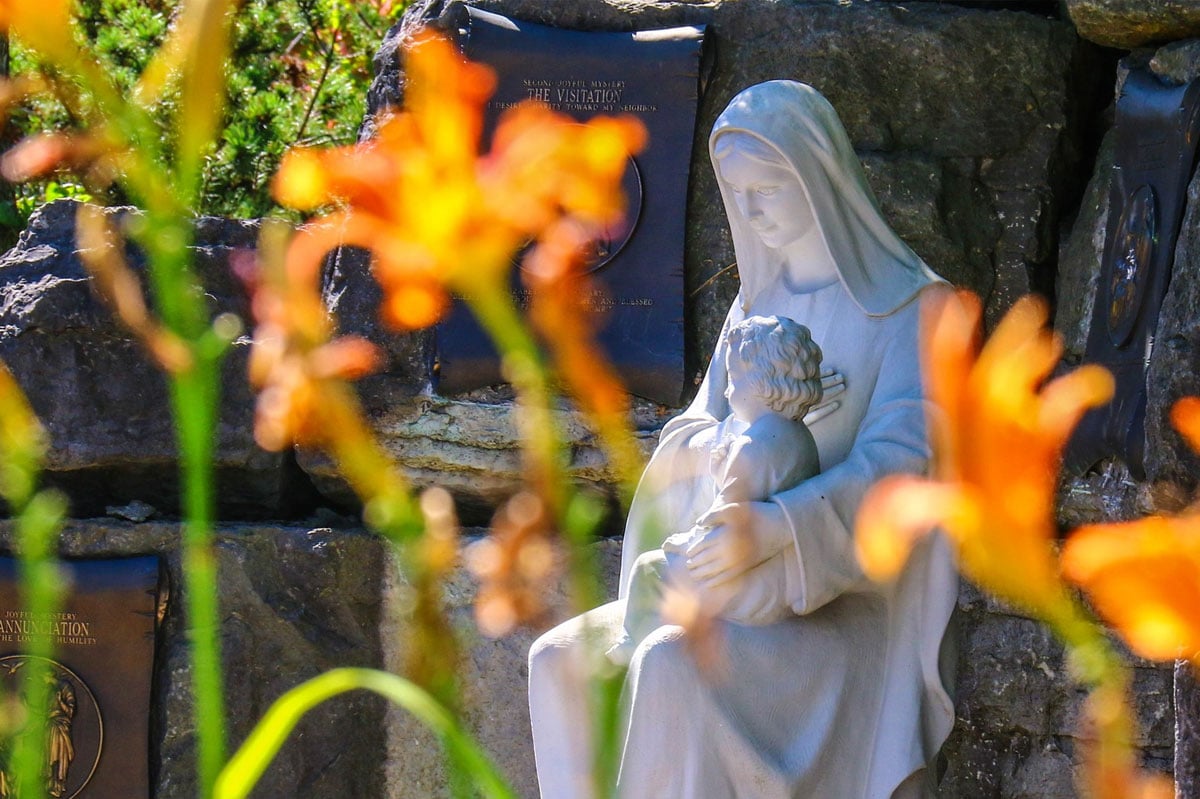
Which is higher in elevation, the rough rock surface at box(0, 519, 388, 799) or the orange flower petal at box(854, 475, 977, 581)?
the orange flower petal at box(854, 475, 977, 581)

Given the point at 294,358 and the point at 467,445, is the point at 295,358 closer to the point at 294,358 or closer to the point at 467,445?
the point at 294,358

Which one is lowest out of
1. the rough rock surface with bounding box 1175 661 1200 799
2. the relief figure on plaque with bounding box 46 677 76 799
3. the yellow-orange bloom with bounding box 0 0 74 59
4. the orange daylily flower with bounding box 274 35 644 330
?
the relief figure on plaque with bounding box 46 677 76 799

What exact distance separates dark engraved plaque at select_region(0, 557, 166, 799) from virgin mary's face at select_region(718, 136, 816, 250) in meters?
2.17

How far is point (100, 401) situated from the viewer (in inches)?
194

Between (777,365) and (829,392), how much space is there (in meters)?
0.37

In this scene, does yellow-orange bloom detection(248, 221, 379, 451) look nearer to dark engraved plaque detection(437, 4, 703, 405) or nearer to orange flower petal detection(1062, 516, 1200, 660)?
orange flower petal detection(1062, 516, 1200, 660)

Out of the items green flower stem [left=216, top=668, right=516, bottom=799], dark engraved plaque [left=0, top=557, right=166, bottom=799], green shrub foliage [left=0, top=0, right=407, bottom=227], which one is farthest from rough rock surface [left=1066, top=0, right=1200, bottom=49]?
green shrub foliage [left=0, top=0, right=407, bottom=227]

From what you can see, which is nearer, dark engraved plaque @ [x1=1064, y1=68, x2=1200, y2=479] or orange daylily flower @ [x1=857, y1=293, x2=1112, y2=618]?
orange daylily flower @ [x1=857, y1=293, x2=1112, y2=618]

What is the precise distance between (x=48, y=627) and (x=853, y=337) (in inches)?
84.4

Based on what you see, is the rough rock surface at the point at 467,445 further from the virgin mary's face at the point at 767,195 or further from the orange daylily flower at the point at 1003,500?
the orange daylily flower at the point at 1003,500

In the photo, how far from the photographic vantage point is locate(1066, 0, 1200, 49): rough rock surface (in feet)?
12.3

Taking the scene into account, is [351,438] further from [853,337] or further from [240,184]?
[240,184]

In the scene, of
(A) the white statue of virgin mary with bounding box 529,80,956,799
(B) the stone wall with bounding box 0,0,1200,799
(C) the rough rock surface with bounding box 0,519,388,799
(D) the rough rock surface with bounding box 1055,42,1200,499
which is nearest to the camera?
(A) the white statue of virgin mary with bounding box 529,80,956,799

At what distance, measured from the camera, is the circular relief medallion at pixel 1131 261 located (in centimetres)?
375
